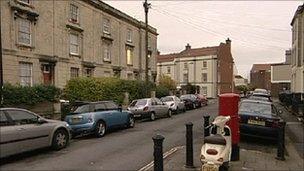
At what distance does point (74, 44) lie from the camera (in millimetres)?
30344

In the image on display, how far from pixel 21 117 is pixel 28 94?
10.4m

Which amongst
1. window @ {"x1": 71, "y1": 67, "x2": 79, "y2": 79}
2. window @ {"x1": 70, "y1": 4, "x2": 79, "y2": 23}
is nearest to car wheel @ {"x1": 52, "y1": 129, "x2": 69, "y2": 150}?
window @ {"x1": 71, "y1": 67, "x2": 79, "y2": 79}

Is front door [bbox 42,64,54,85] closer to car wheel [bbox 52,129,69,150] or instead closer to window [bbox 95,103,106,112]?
window [bbox 95,103,106,112]

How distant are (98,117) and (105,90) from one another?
1258 centimetres

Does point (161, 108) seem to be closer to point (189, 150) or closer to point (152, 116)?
point (152, 116)

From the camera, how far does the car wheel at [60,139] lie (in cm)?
1191

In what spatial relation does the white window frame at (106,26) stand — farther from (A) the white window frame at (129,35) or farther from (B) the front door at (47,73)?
(B) the front door at (47,73)

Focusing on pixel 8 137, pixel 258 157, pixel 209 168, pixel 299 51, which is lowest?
pixel 258 157

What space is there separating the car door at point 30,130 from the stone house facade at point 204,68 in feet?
177

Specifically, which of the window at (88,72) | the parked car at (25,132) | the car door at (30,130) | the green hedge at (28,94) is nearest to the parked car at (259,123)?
the parked car at (25,132)

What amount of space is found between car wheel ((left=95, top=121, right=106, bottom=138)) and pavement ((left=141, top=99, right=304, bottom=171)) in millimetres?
4031

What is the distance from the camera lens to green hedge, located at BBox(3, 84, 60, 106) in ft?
63.6

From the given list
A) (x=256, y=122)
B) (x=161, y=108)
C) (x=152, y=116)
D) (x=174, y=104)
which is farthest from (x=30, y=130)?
(x=174, y=104)

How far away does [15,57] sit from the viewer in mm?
23156
